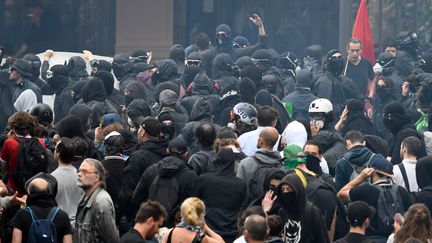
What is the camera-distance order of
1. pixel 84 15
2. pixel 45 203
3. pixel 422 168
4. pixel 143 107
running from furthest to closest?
pixel 84 15 → pixel 143 107 → pixel 422 168 → pixel 45 203

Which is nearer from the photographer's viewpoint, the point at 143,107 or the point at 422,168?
the point at 422,168

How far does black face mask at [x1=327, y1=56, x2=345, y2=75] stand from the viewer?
21734 mm

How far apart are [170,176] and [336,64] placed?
790 centimetres

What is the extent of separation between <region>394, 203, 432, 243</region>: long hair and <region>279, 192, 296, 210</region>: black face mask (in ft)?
3.43

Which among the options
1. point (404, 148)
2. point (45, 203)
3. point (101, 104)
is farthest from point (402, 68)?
point (45, 203)

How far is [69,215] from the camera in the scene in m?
13.8

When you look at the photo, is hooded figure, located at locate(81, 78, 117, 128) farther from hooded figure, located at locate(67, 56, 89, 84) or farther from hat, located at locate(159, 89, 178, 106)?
hooded figure, located at locate(67, 56, 89, 84)

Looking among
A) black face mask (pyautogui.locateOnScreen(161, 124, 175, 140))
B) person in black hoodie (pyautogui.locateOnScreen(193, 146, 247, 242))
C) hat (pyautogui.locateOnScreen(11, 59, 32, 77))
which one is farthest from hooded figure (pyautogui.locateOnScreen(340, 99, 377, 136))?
hat (pyautogui.locateOnScreen(11, 59, 32, 77))

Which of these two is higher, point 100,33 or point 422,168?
point 422,168

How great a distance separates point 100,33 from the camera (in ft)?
103

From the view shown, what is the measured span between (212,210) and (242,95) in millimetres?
6062

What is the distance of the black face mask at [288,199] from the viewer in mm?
13016

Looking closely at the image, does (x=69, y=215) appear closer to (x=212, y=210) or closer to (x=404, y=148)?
(x=212, y=210)

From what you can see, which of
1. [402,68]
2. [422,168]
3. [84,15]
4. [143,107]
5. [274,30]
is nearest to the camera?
[422,168]
